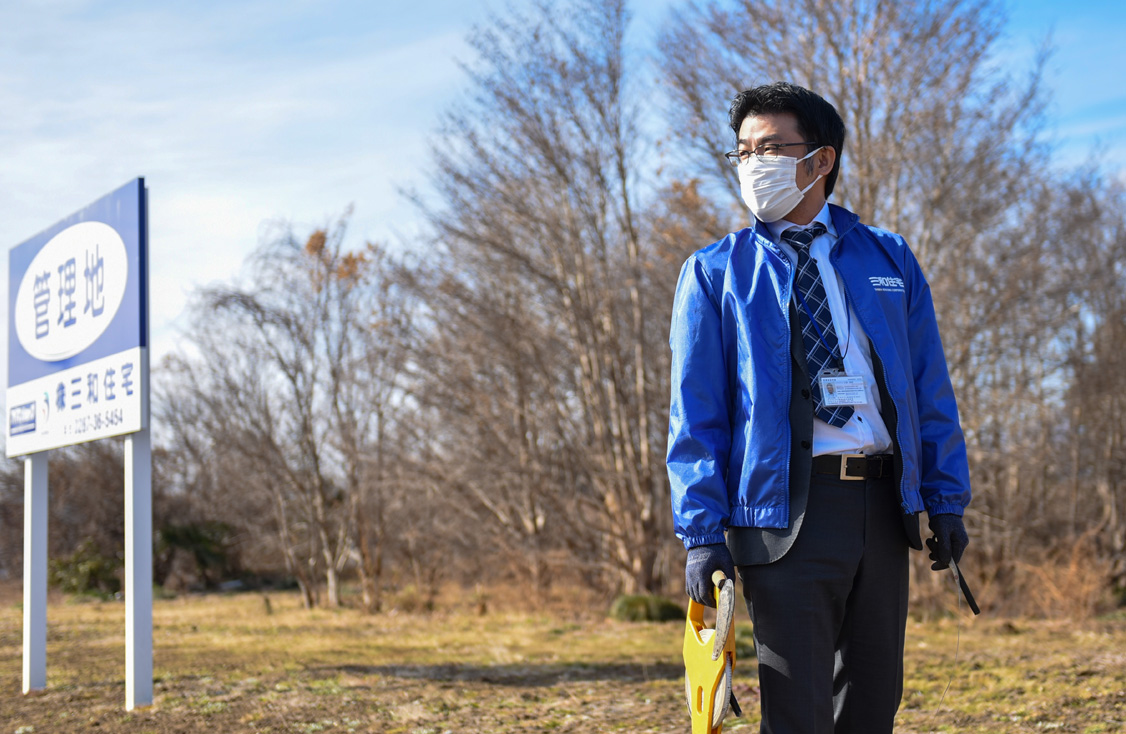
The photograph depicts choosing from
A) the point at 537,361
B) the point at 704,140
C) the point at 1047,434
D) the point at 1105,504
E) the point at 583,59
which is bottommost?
the point at 1105,504

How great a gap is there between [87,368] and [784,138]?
5.36 metres

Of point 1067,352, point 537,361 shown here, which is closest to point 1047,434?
point 1067,352

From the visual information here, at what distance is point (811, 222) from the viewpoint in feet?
8.73

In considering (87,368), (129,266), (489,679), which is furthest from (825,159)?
(87,368)

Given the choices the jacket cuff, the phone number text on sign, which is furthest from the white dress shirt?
the phone number text on sign

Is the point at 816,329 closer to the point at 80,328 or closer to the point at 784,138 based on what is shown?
the point at 784,138

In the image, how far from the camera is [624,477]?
1210cm

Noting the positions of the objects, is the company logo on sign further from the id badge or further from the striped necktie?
the id badge

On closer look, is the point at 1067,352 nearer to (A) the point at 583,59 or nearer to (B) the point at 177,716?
(A) the point at 583,59

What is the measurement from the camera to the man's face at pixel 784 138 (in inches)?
103

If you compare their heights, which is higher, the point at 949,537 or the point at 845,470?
the point at 845,470

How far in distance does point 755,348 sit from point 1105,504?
14.7 meters

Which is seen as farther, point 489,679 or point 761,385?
point 489,679

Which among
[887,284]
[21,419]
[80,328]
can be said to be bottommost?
[887,284]
